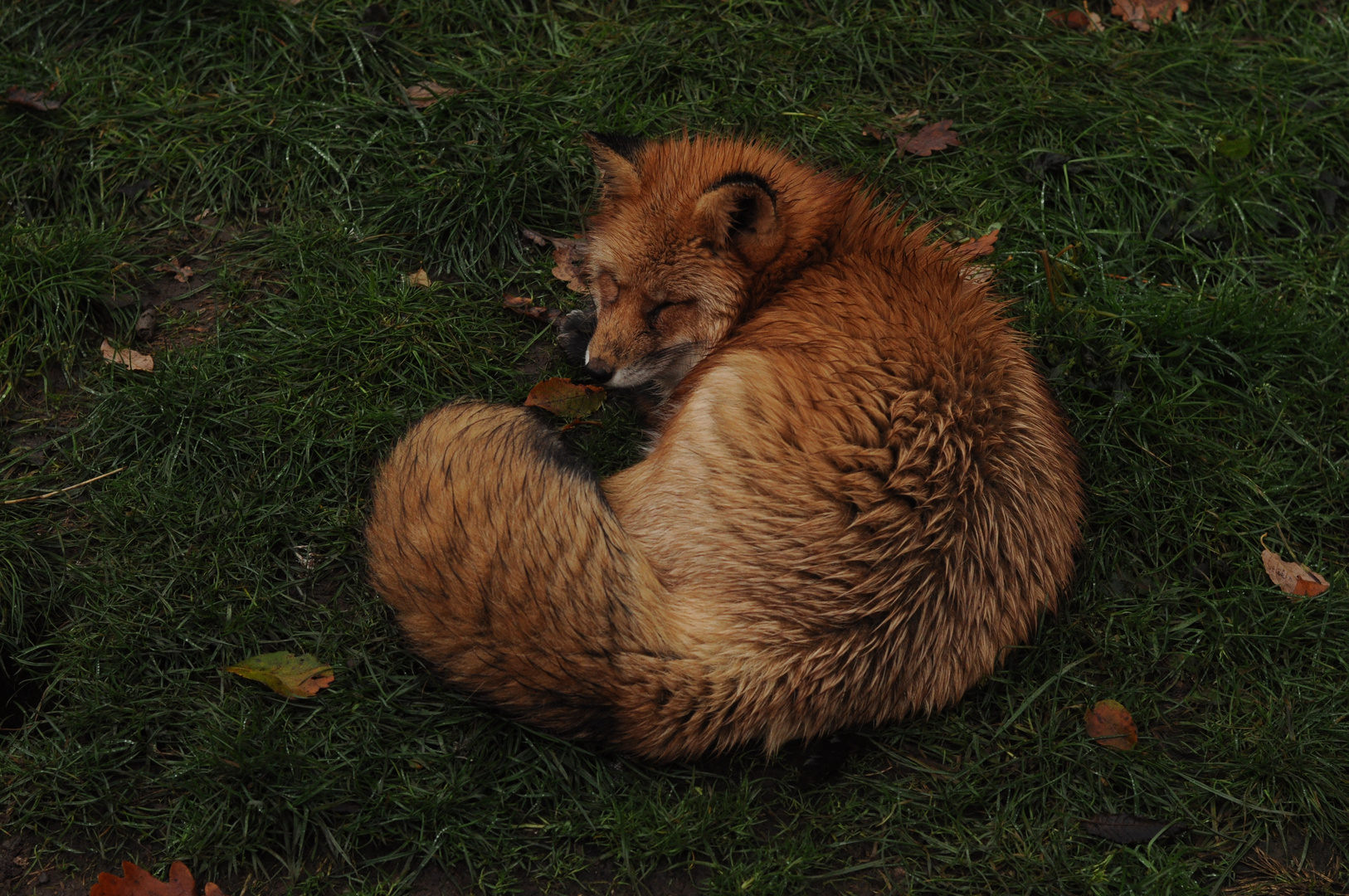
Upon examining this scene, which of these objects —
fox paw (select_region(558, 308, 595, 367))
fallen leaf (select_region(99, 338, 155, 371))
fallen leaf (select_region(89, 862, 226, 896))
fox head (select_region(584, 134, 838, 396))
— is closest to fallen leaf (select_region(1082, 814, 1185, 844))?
fox head (select_region(584, 134, 838, 396))

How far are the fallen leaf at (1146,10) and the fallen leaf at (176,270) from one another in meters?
5.26

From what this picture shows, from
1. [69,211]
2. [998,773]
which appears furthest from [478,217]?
[998,773]

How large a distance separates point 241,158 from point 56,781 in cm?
301

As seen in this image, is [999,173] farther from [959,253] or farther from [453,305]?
[453,305]

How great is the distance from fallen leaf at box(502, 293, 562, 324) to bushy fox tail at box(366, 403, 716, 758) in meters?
1.48

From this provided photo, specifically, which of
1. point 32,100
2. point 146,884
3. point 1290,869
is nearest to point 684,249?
point 146,884

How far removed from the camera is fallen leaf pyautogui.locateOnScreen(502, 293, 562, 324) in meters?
4.52

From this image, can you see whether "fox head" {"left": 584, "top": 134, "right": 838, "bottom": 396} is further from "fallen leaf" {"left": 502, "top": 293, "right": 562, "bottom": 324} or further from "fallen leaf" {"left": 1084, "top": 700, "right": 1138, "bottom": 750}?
"fallen leaf" {"left": 1084, "top": 700, "right": 1138, "bottom": 750}

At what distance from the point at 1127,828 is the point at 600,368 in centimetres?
260

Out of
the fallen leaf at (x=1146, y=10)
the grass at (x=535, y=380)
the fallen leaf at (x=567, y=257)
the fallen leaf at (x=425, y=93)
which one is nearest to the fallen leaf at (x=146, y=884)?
the grass at (x=535, y=380)

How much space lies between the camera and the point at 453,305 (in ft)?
14.6

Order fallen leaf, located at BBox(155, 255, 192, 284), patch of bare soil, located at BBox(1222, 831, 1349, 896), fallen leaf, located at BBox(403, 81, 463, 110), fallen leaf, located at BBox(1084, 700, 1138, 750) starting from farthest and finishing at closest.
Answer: fallen leaf, located at BBox(403, 81, 463, 110)
fallen leaf, located at BBox(155, 255, 192, 284)
fallen leaf, located at BBox(1084, 700, 1138, 750)
patch of bare soil, located at BBox(1222, 831, 1349, 896)

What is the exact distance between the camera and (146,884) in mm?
2980

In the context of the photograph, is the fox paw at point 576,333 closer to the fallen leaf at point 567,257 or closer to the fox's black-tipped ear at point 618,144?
the fallen leaf at point 567,257
